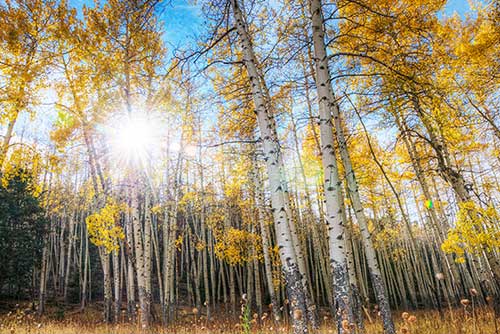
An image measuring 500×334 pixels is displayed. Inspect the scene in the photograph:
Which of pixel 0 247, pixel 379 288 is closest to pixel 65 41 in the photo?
pixel 379 288

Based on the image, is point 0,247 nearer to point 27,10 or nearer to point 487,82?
point 27,10

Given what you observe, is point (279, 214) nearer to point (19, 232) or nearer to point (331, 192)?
point (331, 192)

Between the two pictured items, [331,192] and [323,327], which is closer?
[331,192]

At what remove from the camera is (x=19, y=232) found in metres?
14.0

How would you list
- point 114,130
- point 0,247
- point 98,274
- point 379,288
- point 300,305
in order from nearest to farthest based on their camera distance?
point 300,305 → point 379,288 → point 114,130 → point 0,247 → point 98,274

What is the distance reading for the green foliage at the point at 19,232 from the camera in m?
13.3

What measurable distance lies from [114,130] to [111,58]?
2099mm

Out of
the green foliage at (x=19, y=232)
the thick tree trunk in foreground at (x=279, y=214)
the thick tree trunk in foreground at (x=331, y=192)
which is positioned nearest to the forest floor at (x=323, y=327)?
the thick tree trunk in foreground at (x=331, y=192)

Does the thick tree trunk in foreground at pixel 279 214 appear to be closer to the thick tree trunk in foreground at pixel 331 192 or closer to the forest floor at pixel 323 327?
the thick tree trunk in foreground at pixel 331 192

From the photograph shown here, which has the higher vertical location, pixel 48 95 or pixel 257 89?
pixel 48 95

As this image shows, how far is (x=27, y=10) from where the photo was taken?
7.75 meters

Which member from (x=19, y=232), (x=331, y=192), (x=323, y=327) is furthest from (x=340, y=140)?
(x=19, y=232)

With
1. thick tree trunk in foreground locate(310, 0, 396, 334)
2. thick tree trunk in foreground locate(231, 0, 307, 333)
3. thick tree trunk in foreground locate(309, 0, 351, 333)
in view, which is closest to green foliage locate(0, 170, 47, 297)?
thick tree trunk in foreground locate(231, 0, 307, 333)

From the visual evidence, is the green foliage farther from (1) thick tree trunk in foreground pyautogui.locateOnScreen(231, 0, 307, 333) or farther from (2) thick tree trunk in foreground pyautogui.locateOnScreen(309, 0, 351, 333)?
(2) thick tree trunk in foreground pyautogui.locateOnScreen(309, 0, 351, 333)
